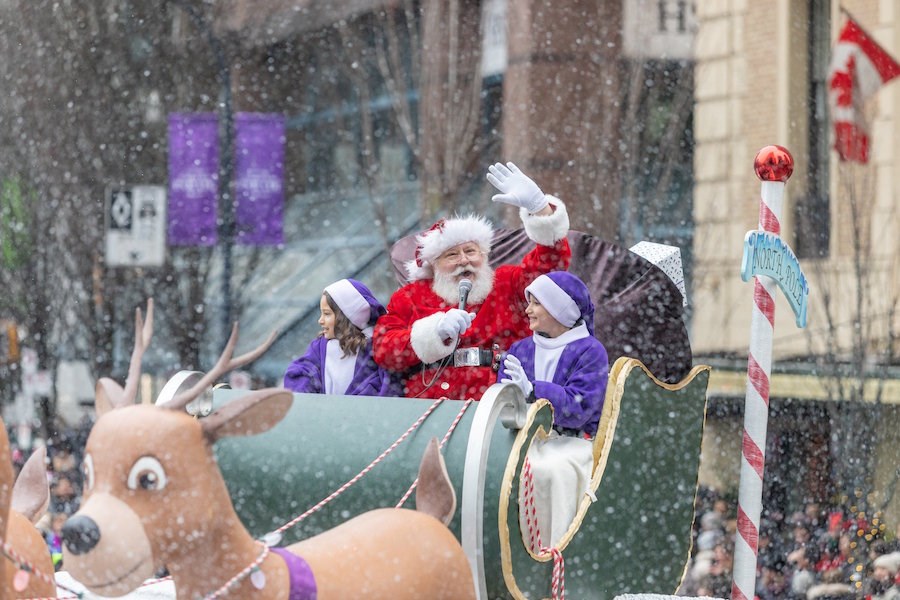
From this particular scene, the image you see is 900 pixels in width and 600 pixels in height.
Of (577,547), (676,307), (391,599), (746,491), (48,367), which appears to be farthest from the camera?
(48,367)

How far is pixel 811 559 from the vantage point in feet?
30.3

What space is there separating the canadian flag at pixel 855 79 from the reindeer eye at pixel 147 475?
1035cm

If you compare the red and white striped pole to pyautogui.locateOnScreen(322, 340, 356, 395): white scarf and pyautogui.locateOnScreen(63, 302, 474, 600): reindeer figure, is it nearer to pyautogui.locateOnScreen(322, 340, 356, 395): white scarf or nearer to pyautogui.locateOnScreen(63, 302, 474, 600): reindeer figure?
pyautogui.locateOnScreen(322, 340, 356, 395): white scarf

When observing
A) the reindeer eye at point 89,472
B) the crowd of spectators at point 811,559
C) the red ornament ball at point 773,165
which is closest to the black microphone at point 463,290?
the red ornament ball at point 773,165

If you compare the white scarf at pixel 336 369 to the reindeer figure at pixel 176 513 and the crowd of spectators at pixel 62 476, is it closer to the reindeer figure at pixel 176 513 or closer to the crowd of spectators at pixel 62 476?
the reindeer figure at pixel 176 513

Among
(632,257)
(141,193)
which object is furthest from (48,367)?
(632,257)

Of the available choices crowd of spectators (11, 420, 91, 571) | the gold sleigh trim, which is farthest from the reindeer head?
crowd of spectators (11, 420, 91, 571)

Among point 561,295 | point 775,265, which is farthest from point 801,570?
point 561,295

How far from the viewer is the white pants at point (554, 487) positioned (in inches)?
206

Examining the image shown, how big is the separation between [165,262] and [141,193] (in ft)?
4.86

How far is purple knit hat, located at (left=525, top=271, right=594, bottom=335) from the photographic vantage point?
5.54 meters

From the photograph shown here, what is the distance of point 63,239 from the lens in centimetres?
1706

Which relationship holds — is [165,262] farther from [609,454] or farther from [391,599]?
[391,599]

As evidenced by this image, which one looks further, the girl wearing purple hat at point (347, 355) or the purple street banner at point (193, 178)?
the purple street banner at point (193, 178)
